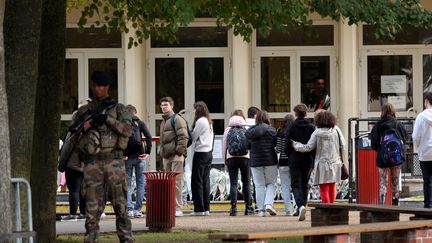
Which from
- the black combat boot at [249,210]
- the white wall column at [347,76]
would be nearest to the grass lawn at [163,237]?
the black combat boot at [249,210]

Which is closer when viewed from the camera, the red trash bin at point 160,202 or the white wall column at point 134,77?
the red trash bin at point 160,202

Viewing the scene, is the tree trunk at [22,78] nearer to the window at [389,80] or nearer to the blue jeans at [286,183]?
the blue jeans at [286,183]

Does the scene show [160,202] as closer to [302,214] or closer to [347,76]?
[302,214]

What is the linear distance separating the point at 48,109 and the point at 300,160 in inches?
251

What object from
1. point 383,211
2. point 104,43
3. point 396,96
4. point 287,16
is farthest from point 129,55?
point 383,211

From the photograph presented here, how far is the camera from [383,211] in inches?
517

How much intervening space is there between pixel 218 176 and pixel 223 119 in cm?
367

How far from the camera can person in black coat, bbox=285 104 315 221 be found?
1994 centimetres

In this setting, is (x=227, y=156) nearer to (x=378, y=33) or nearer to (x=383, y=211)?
(x=378, y=33)

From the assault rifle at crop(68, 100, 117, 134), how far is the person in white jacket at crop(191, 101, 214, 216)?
8.07 m

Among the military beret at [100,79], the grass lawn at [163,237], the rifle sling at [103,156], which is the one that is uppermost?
the military beret at [100,79]

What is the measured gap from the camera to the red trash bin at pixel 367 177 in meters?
21.3

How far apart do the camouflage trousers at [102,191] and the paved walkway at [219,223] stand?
410 cm

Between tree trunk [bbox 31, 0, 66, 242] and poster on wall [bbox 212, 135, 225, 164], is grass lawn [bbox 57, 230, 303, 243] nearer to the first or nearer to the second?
tree trunk [bbox 31, 0, 66, 242]
